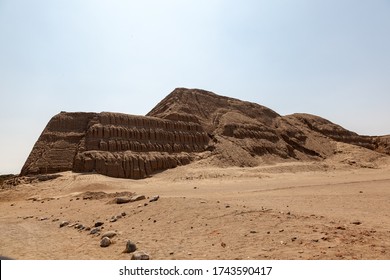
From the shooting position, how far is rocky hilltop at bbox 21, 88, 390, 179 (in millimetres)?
29156

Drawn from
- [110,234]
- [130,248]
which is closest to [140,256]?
[130,248]

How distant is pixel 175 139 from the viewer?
3603cm

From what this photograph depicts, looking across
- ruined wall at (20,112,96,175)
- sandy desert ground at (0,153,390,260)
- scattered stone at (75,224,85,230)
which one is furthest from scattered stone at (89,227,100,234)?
ruined wall at (20,112,96,175)

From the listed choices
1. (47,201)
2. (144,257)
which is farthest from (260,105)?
(144,257)

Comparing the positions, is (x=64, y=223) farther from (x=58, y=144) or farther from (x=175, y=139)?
(x=175, y=139)

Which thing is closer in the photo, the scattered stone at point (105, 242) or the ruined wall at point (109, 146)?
the scattered stone at point (105, 242)

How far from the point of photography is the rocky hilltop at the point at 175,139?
1148 inches

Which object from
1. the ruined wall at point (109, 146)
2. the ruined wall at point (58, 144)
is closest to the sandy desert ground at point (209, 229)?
the ruined wall at point (58, 144)

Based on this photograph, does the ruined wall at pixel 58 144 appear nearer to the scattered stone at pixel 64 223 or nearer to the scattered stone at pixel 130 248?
the scattered stone at pixel 64 223

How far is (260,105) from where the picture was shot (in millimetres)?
52500

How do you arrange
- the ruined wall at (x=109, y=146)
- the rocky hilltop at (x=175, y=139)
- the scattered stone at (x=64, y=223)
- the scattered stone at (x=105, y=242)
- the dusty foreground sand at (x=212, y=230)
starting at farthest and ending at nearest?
the rocky hilltop at (x=175, y=139) → the ruined wall at (x=109, y=146) → the scattered stone at (x=64, y=223) → the scattered stone at (x=105, y=242) → the dusty foreground sand at (x=212, y=230)

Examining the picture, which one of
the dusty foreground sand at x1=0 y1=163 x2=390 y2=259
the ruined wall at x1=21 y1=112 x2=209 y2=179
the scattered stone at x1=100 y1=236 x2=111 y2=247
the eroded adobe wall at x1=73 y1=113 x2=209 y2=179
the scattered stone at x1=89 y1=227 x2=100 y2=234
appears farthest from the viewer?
the eroded adobe wall at x1=73 y1=113 x2=209 y2=179

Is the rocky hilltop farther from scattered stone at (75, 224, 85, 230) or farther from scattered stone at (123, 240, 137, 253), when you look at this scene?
scattered stone at (123, 240, 137, 253)
